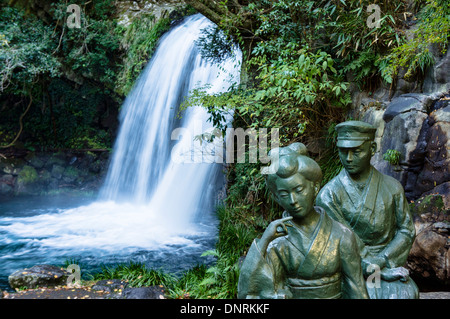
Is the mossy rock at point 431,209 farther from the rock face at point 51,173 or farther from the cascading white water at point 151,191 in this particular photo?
the rock face at point 51,173

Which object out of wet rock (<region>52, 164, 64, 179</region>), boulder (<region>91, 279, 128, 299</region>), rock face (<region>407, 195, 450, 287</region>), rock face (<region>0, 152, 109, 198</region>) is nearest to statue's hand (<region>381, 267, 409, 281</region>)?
rock face (<region>407, 195, 450, 287</region>)

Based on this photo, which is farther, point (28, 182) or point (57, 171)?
point (57, 171)

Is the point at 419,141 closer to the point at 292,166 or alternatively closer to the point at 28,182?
the point at 292,166

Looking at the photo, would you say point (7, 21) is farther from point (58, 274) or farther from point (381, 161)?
point (381, 161)

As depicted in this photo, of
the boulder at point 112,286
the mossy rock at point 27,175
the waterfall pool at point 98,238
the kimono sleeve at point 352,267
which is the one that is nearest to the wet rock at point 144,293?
the boulder at point 112,286

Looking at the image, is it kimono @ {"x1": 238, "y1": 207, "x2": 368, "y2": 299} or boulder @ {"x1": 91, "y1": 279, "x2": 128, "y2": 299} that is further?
boulder @ {"x1": 91, "y1": 279, "x2": 128, "y2": 299}

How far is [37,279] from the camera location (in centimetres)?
455

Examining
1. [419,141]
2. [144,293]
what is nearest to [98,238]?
[144,293]

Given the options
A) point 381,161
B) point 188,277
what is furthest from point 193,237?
point 381,161

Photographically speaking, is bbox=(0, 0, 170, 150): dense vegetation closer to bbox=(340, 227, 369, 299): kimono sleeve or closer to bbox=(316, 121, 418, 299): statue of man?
bbox=(316, 121, 418, 299): statue of man

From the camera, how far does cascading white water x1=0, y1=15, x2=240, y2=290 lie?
21.3 feet

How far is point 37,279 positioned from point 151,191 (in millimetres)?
4695

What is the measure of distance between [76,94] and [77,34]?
2299mm

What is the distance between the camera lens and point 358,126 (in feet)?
7.59
